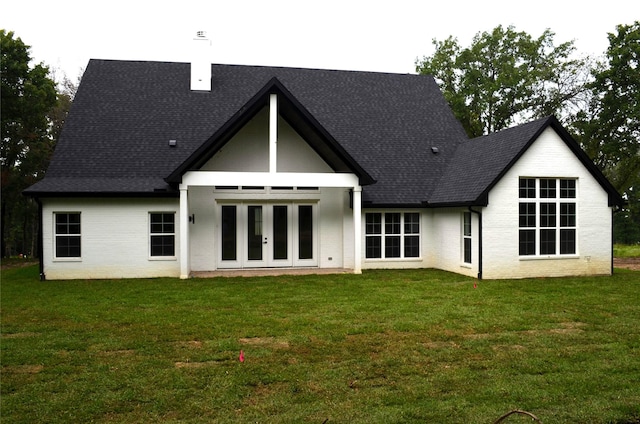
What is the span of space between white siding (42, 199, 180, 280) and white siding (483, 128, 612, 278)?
9787mm

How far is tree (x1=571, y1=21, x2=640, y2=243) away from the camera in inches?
1006

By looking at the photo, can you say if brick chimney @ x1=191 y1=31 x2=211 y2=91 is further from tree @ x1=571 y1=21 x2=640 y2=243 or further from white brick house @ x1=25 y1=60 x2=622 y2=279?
tree @ x1=571 y1=21 x2=640 y2=243

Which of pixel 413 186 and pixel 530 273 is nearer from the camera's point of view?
pixel 530 273

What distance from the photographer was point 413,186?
59.5ft

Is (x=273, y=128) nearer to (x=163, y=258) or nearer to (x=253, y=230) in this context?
(x=253, y=230)

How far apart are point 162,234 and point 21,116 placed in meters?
14.9

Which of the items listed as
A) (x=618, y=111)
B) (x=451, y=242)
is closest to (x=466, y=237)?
(x=451, y=242)

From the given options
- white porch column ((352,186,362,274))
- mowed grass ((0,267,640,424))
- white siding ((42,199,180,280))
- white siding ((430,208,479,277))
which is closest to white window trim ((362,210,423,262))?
white siding ((430,208,479,277))

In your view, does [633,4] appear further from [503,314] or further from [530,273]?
[503,314]

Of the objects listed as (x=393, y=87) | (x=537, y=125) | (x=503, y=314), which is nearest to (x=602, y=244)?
(x=537, y=125)

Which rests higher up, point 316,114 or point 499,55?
point 499,55

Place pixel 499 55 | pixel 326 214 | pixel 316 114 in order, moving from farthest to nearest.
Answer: pixel 499 55 < pixel 316 114 < pixel 326 214

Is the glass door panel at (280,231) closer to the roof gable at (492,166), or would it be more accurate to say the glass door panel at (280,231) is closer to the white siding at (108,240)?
the white siding at (108,240)

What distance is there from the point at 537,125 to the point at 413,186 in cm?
448
